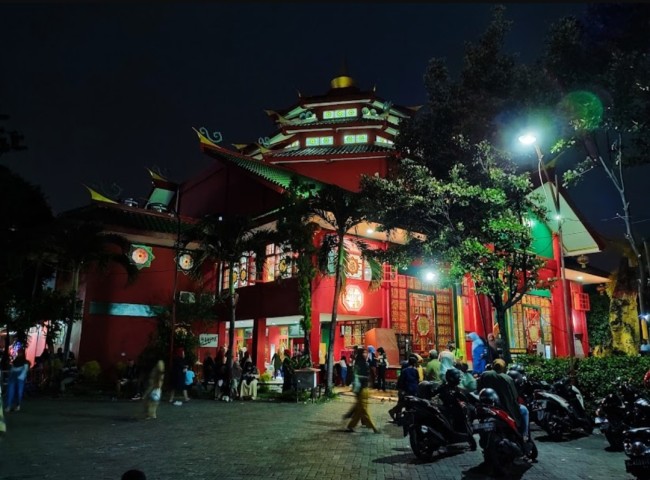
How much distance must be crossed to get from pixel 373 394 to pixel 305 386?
2.87m

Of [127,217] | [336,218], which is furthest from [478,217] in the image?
[127,217]

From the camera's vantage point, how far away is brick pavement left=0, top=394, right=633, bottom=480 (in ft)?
21.0

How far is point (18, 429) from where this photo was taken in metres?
9.67

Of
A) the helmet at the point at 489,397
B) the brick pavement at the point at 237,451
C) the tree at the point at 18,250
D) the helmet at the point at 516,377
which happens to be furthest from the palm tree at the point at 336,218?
the tree at the point at 18,250

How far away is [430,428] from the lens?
Result: 23.8ft

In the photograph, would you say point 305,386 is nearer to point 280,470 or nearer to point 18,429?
point 18,429

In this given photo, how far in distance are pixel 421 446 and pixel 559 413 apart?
10.6 feet

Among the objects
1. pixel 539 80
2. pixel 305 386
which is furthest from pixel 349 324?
pixel 539 80

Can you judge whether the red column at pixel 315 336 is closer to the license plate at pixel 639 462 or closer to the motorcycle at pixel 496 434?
the motorcycle at pixel 496 434

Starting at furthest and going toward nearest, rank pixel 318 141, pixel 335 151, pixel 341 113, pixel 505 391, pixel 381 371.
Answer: pixel 341 113, pixel 318 141, pixel 335 151, pixel 381 371, pixel 505 391

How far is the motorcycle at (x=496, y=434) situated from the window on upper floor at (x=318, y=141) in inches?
999

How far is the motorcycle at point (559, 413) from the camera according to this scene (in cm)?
873

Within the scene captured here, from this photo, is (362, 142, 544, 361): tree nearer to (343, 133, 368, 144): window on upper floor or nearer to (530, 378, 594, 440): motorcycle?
(530, 378, 594, 440): motorcycle

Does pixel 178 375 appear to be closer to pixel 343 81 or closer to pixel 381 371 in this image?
pixel 381 371
